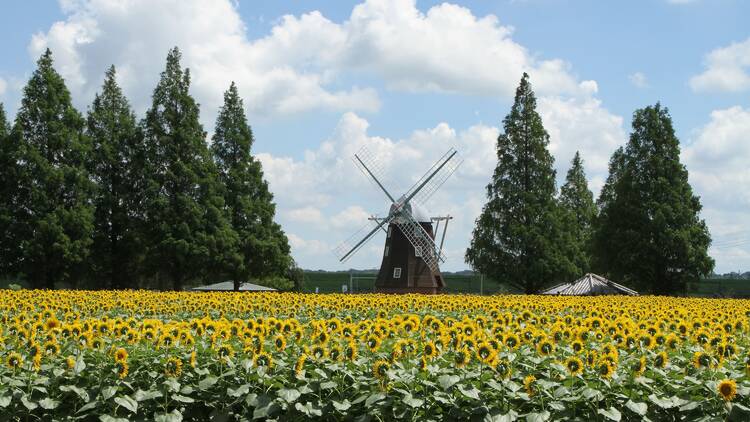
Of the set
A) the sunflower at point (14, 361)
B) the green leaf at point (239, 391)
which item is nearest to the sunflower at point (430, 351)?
the green leaf at point (239, 391)

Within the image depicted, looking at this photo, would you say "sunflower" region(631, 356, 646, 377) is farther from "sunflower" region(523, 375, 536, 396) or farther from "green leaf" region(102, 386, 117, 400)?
"green leaf" region(102, 386, 117, 400)

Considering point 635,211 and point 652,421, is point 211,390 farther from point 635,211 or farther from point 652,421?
point 635,211

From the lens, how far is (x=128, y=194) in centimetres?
4319

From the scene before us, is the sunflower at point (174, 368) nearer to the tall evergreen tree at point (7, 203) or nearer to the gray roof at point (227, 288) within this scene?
the tall evergreen tree at point (7, 203)

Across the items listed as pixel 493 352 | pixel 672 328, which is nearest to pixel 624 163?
pixel 672 328

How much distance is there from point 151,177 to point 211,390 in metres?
36.2

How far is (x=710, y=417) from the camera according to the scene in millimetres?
6738

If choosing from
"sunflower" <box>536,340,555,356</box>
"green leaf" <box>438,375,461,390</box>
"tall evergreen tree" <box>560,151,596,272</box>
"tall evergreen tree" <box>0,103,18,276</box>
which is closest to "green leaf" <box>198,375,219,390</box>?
"green leaf" <box>438,375,461,390</box>

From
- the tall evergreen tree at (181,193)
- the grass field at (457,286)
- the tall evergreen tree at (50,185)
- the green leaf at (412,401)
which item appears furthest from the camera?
the grass field at (457,286)

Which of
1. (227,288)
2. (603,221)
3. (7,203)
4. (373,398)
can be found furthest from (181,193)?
(373,398)

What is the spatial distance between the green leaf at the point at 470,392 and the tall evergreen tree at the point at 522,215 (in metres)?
37.8

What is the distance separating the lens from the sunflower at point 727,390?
6.68 metres

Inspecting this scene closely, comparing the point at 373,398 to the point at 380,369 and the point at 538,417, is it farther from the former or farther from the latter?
the point at 538,417

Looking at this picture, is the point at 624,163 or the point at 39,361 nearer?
the point at 39,361
